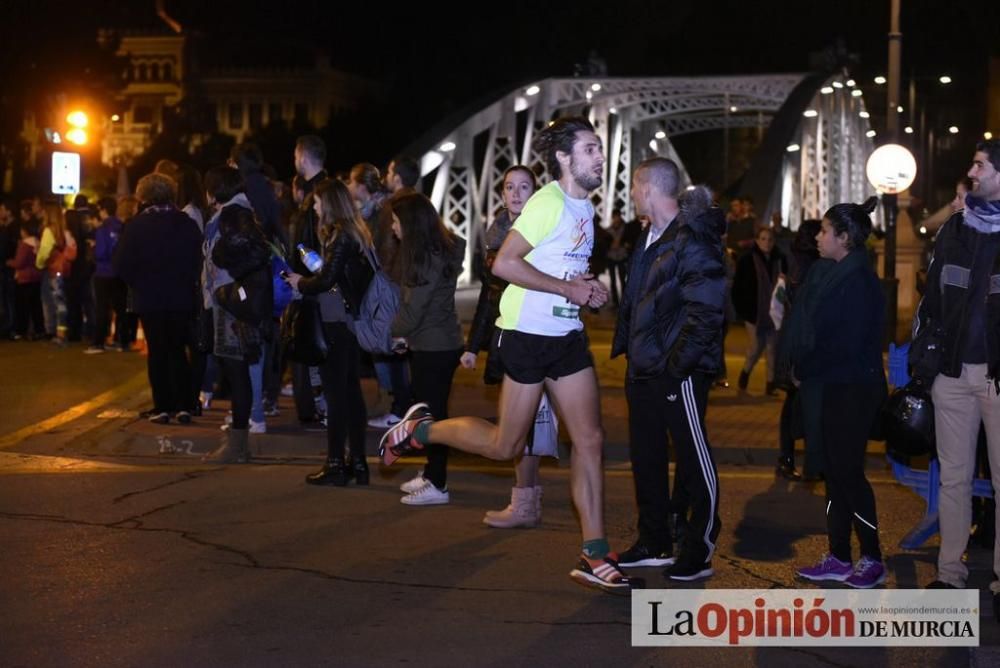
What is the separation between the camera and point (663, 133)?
6594 centimetres

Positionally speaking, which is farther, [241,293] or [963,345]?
[241,293]

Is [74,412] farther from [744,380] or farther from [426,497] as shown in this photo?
[744,380]

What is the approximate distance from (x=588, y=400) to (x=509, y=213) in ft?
7.66

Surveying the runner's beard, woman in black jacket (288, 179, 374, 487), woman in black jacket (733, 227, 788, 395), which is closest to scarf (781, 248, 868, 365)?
the runner's beard

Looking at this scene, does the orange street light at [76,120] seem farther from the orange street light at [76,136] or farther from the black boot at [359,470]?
the black boot at [359,470]

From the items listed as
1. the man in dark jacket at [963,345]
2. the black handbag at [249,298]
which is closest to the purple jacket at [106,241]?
the black handbag at [249,298]

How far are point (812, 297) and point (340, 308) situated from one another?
308cm

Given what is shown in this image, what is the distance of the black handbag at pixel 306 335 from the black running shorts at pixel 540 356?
8.32ft

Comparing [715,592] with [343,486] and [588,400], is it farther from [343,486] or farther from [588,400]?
[343,486]

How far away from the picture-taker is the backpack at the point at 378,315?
348 inches

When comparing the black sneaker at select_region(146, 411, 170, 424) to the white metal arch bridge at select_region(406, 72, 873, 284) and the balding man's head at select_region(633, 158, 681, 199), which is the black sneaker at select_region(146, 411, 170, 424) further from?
the white metal arch bridge at select_region(406, 72, 873, 284)

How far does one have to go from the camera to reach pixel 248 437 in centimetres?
1072

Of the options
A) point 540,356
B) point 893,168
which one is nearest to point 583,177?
point 540,356

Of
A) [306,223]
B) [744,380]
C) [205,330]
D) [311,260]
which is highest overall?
[306,223]
